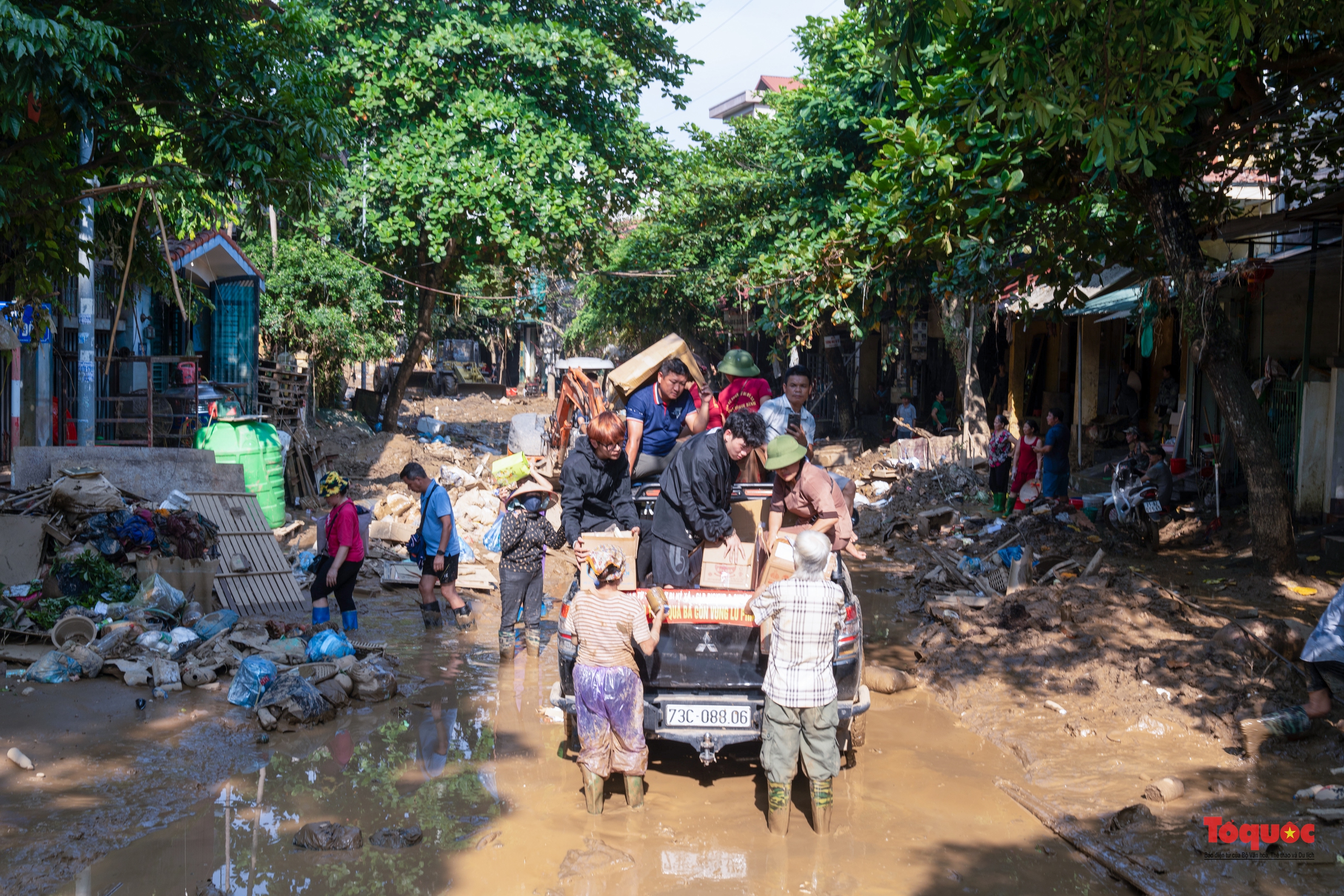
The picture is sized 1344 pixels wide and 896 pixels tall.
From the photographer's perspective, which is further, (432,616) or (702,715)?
(432,616)

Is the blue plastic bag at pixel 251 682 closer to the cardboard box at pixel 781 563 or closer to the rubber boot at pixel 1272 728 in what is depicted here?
the cardboard box at pixel 781 563

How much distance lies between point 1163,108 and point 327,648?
7013mm

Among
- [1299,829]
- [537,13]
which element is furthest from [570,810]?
[537,13]

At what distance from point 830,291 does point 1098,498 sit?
4700 millimetres

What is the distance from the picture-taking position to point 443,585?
902 centimetres

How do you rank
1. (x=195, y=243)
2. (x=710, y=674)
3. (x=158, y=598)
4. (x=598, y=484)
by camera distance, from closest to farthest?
1. (x=710, y=674)
2. (x=598, y=484)
3. (x=158, y=598)
4. (x=195, y=243)

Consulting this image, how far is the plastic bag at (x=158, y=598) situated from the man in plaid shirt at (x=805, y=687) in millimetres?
5485

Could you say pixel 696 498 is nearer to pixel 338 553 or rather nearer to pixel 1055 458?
pixel 338 553

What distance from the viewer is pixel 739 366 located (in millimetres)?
7805

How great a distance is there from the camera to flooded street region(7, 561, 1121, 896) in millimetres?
4289

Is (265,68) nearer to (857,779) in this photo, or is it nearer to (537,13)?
(857,779)

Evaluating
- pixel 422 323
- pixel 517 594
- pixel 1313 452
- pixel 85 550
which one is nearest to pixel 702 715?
pixel 517 594

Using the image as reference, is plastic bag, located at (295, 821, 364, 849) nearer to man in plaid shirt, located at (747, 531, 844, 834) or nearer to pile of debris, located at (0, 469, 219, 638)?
man in plaid shirt, located at (747, 531, 844, 834)

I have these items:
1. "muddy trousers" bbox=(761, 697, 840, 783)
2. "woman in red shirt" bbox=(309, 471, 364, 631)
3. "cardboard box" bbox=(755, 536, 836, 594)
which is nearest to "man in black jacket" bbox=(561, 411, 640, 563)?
"cardboard box" bbox=(755, 536, 836, 594)
